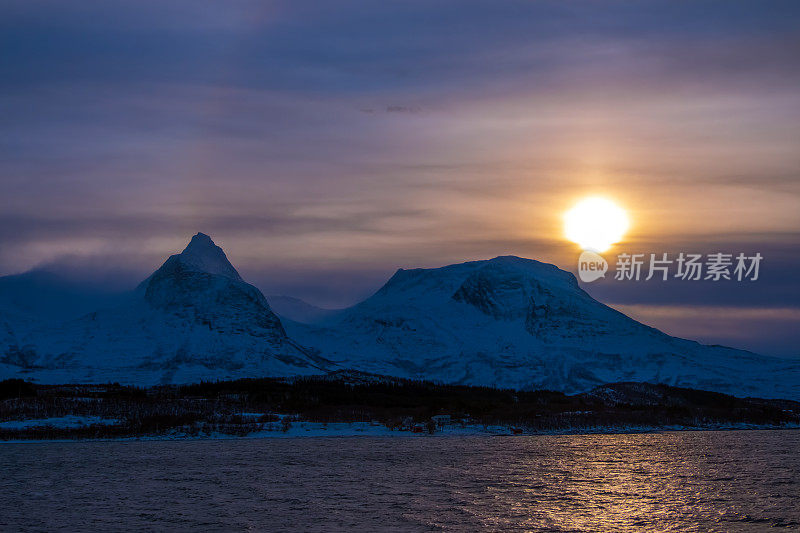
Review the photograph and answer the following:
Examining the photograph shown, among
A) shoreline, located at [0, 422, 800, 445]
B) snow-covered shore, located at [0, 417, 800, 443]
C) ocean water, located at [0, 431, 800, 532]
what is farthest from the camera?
snow-covered shore, located at [0, 417, 800, 443]

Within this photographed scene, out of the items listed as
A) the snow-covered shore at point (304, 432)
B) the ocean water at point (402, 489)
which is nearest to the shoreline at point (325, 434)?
the snow-covered shore at point (304, 432)

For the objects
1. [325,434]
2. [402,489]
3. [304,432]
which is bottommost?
[304,432]

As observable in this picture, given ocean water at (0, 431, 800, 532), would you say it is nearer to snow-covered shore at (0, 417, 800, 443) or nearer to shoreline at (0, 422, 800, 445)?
shoreline at (0, 422, 800, 445)

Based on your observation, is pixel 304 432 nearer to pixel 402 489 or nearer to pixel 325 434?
pixel 325 434

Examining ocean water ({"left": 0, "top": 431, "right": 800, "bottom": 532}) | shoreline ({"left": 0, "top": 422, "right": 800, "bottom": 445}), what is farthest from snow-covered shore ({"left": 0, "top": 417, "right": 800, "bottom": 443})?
ocean water ({"left": 0, "top": 431, "right": 800, "bottom": 532})

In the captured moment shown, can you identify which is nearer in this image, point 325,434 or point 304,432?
point 325,434

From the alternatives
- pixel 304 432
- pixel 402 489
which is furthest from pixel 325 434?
pixel 402 489

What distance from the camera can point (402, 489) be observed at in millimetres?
83312

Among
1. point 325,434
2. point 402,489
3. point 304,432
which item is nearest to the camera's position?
point 402,489

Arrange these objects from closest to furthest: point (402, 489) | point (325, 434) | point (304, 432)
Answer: point (402, 489) → point (325, 434) → point (304, 432)

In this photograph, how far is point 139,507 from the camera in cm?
7312

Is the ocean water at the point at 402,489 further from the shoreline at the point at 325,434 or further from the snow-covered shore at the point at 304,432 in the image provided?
the snow-covered shore at the point at 304,432

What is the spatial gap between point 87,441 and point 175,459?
5033 centimetres

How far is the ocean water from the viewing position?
64.3 metres
